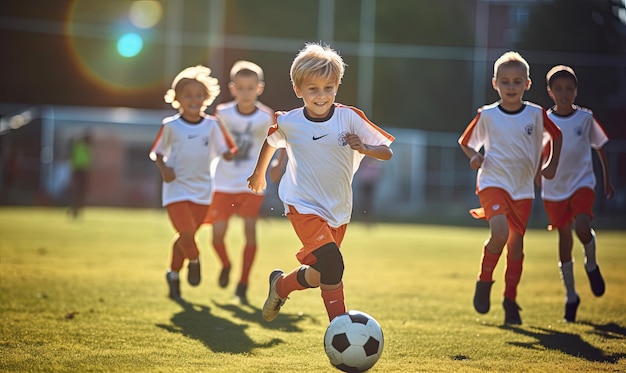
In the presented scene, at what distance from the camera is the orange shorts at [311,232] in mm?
5039

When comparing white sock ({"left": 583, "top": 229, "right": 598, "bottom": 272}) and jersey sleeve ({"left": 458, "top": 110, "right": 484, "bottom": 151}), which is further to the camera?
white sock ({"left": 583, "top": 229, "right": 598, "bottom": 272})

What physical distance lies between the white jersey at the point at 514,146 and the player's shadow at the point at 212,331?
2105 millimetres

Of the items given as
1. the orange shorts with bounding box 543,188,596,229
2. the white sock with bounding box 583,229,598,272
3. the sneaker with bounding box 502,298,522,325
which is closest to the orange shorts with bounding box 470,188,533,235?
the sneaker with bounding box 502,298,522,325

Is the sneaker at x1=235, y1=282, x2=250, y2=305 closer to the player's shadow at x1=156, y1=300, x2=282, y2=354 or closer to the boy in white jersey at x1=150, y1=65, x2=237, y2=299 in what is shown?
the boy in white jersey at x1=150, y1=65, x2=237, y2=299

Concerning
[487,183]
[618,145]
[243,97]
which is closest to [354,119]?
[487,183]

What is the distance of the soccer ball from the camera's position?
446 centimetres

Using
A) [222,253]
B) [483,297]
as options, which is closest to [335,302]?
[483,297]

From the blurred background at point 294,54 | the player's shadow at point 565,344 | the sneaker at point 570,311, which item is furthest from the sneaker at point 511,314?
the blurred background at point 294,54

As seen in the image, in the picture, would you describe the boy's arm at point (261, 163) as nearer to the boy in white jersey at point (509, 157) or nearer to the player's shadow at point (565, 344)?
the boy in white jersey at point (509, 157)

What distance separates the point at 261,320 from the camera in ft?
21.3

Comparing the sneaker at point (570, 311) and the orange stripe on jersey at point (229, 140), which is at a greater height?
the orange stripe on jersey at point (229, 140)

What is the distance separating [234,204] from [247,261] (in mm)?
582

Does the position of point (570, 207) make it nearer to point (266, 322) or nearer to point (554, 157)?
point (554, 157)

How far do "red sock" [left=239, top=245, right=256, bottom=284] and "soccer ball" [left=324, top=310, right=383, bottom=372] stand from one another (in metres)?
3.42
